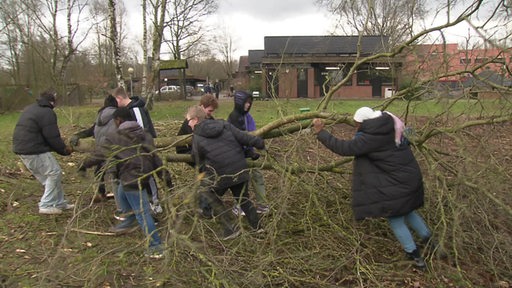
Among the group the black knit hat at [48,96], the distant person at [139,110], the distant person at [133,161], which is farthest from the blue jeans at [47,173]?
the distant person at [133,161]

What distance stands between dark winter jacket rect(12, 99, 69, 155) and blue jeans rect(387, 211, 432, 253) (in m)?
3.52

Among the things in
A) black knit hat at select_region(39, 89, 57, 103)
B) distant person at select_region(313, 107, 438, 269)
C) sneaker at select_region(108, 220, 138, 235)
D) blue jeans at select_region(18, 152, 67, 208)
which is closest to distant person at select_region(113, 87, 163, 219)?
sneaker at select_region(108, 220, 138, 235)

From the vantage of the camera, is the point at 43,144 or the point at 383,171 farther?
the point at 43,144

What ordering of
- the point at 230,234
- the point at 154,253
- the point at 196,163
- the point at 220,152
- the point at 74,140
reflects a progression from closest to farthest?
1. the point at 154,253
2. the point at 220,152
3. the point at 196,163
4. the point at 230,234
5. the point at 74,140

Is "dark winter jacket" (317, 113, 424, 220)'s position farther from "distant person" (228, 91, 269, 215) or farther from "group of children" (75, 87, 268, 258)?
"distant person" (228, 91, 269, 215)

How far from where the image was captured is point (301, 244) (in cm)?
382

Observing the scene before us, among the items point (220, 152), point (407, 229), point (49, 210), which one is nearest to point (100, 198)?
point (49, 210)

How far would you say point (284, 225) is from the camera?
13.2 feet

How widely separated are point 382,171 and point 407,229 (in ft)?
1.74

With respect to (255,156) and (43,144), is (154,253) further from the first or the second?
(43,144)

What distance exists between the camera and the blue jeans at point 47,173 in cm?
461

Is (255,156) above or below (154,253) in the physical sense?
above

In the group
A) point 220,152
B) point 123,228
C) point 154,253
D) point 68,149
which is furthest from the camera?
point 68,149

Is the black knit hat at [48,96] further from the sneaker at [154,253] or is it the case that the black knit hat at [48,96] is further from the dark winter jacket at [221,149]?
the sneaker at [154,253]
